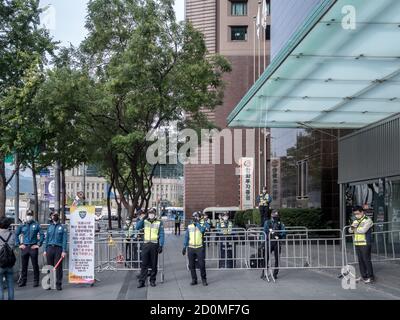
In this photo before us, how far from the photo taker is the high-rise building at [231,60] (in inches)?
2384

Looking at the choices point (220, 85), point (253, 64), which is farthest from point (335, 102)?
point (253, 64)

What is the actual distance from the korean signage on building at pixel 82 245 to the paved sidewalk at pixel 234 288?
0.30 meters

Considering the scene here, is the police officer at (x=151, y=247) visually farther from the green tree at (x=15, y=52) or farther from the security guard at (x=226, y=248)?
the green tree at (x=15, y=52)

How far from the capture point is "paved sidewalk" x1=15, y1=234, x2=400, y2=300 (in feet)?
40.1

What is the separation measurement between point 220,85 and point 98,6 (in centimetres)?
633

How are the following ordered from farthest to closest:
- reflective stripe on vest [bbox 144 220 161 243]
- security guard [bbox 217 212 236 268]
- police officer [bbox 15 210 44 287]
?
security guard [bbox 217 212 236 268] → police officer [bbox 15 210 44 287] → reflective stripe on vest [bbox 144 220 161 243]

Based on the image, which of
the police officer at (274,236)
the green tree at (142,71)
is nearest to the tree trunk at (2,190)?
the green tree at (142,71)

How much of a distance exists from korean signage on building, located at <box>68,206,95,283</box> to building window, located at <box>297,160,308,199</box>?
A: 20.1 metres

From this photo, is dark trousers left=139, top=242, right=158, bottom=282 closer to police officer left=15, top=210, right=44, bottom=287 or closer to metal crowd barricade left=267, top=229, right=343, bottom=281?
police officer left=15, top=210, right=44, bottom=287

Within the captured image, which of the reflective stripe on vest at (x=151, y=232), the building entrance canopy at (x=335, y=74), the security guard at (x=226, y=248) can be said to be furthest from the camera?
the security guard at (x=226, y=248)

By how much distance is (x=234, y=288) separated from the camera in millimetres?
13375

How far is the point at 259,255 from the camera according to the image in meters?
16.1

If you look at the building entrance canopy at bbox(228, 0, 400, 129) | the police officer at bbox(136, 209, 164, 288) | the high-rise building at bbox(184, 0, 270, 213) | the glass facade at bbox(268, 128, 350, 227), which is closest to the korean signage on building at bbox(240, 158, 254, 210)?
the glass facade at bbox(268, 128, 350, 227)
